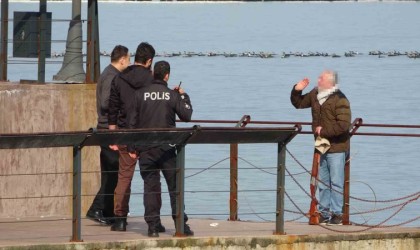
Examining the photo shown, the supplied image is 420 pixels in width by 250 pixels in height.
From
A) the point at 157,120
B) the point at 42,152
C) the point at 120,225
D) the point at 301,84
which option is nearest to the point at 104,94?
the point at 157,120

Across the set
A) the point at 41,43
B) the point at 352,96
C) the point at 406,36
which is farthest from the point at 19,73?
the point at 406,36

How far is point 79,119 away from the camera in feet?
48.0

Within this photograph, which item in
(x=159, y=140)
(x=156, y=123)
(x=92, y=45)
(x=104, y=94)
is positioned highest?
(x=92, y=45)

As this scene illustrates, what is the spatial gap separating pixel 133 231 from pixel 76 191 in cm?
139

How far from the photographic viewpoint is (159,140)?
12.2 meters

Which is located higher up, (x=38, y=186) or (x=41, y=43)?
(x=41, y=43)

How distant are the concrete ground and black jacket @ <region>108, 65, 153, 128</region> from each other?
0.99 metres

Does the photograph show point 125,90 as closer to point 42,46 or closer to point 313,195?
point 313,195

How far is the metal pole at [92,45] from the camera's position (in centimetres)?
1495

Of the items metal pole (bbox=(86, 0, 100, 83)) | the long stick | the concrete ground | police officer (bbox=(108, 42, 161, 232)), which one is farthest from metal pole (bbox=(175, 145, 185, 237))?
metal pole (bbox=(86, 0, 100, 83))

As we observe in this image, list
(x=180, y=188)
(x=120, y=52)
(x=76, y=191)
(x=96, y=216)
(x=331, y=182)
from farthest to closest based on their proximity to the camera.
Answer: (x=331, y=182)
(x=96, y=216)
(x=120, y=52)
(x=180, y=188)
(x=76, y=191)

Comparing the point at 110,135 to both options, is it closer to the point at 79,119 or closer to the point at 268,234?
the point at 268,234

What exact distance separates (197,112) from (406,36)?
86719mm

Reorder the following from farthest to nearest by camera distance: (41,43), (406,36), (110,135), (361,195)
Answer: (406,36) → (361,195) → (41,43) → (110,135)
